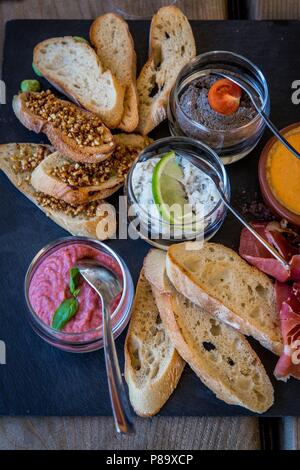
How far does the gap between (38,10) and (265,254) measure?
137 centimetres

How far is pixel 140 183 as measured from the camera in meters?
2.23

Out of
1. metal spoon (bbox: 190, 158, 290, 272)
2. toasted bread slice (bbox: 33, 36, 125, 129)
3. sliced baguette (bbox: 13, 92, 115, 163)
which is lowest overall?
metal spoon (bbox: 190, 158, 290, 272)

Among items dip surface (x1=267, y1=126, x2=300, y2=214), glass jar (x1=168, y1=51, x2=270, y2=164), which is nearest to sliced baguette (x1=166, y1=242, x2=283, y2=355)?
dip surface (x1=267, y1=126, x2=300, y2=214)

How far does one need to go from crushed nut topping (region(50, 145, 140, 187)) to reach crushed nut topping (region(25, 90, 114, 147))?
0.08m

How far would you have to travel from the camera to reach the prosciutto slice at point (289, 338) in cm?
208

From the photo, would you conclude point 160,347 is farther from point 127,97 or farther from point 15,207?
point 127,97

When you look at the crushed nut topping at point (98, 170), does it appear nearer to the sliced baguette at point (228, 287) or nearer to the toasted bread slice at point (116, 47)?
the toasted bread slice at point (116, 47)

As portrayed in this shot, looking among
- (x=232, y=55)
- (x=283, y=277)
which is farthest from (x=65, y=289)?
(x=232, y=55)

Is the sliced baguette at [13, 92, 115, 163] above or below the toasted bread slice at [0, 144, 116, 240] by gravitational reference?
above

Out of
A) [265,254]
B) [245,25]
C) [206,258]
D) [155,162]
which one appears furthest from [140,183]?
[245,25]

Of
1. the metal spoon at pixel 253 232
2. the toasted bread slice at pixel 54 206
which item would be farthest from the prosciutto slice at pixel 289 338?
the toasted bread slice at pixel 54 206

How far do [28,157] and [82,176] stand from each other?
0.24 m

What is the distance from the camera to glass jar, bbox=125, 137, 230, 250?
2188mm

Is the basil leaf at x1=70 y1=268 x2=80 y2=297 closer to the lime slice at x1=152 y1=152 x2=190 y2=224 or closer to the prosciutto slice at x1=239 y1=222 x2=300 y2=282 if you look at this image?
the lime slice at x1=152 y1=152 x2=190 y2=224
